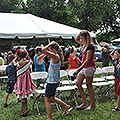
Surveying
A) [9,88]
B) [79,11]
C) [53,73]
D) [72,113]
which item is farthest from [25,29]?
[79,11]

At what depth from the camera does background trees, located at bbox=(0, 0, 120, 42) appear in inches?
992

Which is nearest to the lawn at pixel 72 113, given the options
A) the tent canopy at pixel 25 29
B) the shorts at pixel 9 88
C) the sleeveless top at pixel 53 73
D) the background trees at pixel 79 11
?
the shorts at pixel 9 88

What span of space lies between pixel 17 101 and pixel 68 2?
86.5 ft

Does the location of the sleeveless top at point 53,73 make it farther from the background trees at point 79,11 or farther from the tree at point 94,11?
the tree at point 94,11

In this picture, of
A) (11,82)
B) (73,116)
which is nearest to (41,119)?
(73,116)

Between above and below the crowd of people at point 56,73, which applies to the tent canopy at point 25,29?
above

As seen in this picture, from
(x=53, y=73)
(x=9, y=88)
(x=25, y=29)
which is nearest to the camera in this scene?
(x=53, y=73)

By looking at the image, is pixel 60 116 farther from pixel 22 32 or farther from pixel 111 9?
pixel 111 9

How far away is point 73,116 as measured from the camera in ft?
14.7

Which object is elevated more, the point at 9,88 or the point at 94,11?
the point at 94,11

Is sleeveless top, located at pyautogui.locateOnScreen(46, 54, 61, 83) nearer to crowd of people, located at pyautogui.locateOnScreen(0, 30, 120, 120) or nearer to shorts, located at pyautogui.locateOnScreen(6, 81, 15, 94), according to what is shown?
crowd of people, located at pyautogui.locateOnScreen(0, 30, 120, 120)

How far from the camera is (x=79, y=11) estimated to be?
99.0 feet

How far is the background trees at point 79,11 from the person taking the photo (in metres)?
25.2

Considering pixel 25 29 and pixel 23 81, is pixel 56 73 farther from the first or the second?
pixel 25 29
